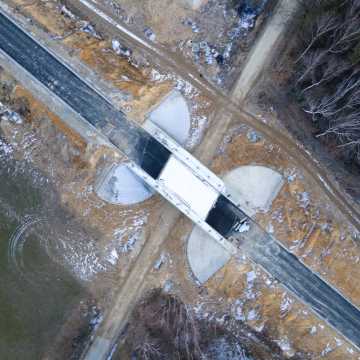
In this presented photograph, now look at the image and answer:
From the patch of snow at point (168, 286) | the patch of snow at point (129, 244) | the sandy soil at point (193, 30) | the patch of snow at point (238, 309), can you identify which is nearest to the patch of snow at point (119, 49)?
the sandy soil at point (193, 30)

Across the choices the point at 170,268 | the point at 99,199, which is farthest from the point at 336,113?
the point at 99,199

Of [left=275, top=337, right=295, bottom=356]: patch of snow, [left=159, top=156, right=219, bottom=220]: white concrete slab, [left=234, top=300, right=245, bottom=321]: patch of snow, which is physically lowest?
[left=275, top=337, right=295, bottom=356]: patch of snow

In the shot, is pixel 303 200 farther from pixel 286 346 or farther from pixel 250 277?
pixel 286 346

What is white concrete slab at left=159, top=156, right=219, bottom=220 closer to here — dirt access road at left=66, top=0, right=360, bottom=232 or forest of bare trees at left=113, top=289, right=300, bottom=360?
dirt access road at left=66, top=0, right=360, bottom=232

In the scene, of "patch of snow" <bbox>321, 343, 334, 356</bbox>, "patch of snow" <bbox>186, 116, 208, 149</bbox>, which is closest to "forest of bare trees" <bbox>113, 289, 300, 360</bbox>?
"patch of snow" <bbox>321, 343, 334, 356</bbox>

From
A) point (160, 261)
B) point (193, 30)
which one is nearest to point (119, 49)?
point (193, 30)

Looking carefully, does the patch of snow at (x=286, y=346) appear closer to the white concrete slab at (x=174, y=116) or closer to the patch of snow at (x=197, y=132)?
the patch of snow at (x=197, y=132)
